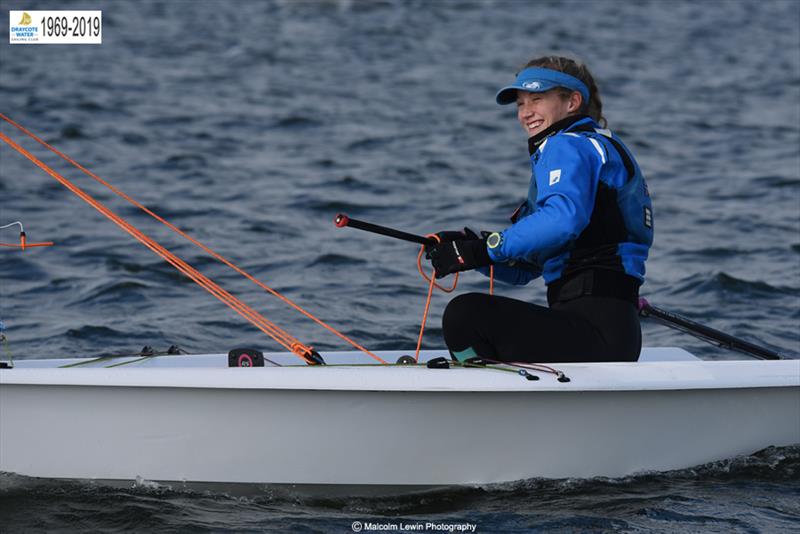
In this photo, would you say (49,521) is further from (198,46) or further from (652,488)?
(198,46)

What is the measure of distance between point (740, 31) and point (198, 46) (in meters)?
10.3

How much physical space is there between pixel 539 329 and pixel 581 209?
0.43 metres

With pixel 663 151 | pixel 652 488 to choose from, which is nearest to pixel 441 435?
pixel 652 488

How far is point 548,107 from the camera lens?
380cm

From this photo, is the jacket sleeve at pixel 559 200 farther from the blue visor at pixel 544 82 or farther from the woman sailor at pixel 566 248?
the blue visor at pixel 544 82

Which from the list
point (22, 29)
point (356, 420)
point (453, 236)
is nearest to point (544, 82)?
point (453, 236)

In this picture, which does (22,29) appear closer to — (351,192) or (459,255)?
Answer: (351,192)

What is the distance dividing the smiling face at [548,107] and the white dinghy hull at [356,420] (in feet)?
2.69

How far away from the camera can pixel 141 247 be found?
26.0 feet

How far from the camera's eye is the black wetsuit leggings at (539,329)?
3676mm

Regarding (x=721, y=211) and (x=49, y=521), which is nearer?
(x=49, y=521)

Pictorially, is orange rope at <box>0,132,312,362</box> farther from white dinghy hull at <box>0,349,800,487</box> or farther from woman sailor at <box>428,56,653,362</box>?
woman sailor at <box>428,56,653,362</box>

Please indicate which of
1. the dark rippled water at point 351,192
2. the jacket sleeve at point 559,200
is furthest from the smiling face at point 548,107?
the dark rippled water at point 351,192

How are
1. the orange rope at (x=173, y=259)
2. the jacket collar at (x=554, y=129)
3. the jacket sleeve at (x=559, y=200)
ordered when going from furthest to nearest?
the orange rope at (x=173, y=259), the jacket collar at (x=554, y=129), the jacket sleeve at (x=559, y=200)
